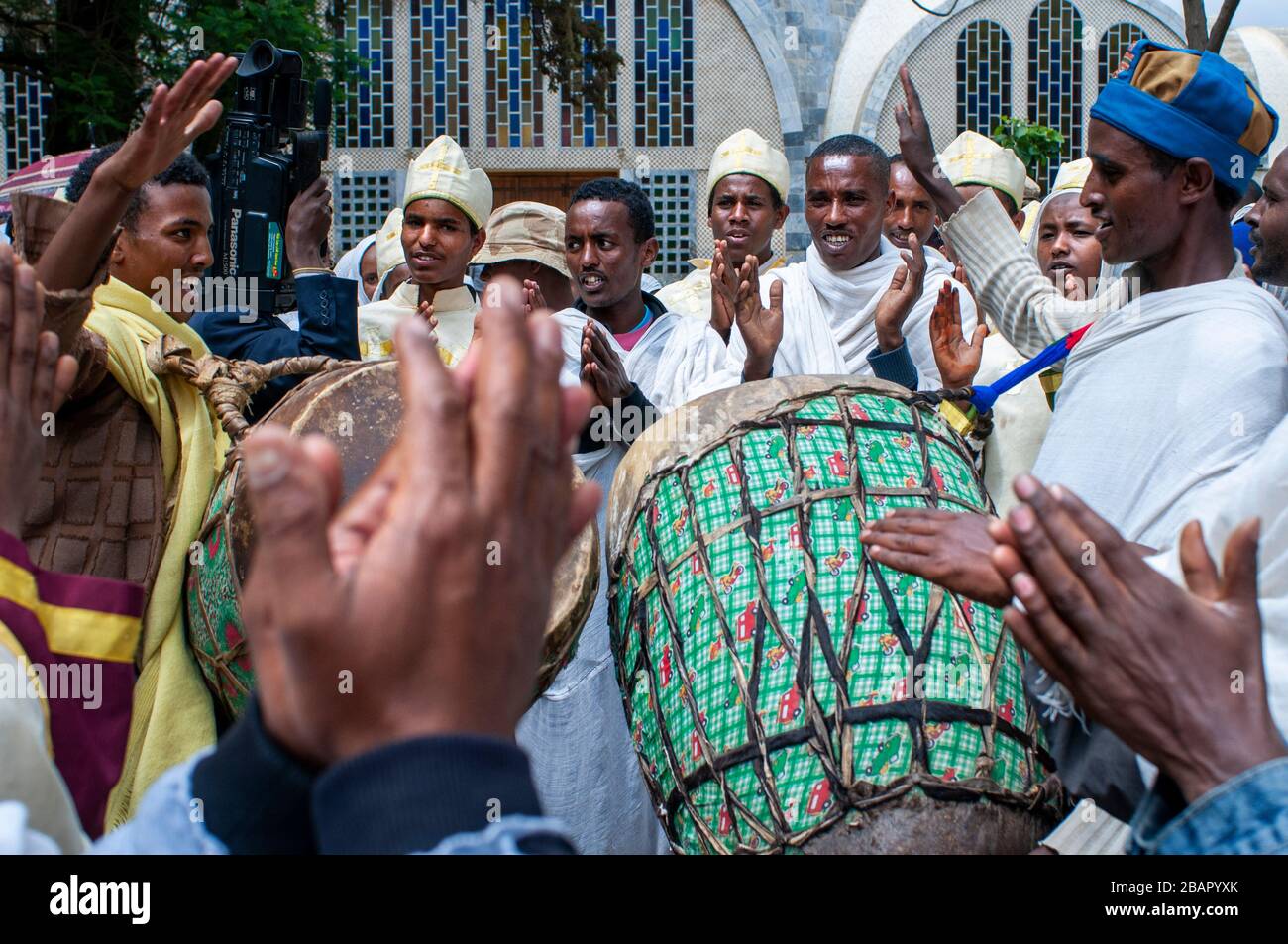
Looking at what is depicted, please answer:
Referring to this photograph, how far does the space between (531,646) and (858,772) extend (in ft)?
4.84

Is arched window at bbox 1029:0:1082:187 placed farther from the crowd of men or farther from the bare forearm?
the bare forearm

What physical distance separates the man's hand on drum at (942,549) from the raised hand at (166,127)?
1.52 metres

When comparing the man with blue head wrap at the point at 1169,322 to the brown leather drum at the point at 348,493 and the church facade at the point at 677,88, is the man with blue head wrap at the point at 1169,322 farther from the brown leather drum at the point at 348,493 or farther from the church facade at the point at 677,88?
the church facade at the point at 677,88

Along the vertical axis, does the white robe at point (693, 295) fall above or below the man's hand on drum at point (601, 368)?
above

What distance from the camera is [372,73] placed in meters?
16.4

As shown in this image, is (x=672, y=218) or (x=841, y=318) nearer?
(x=841, y=318)

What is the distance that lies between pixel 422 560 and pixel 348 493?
1694 millimetres

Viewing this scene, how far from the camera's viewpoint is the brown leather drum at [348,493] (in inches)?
99.4

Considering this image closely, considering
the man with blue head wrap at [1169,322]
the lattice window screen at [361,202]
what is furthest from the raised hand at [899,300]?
the lattice window screen at [361,202]

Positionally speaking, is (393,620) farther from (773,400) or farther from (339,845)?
(773,400)

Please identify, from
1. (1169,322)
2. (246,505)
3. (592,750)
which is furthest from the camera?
(592,750)

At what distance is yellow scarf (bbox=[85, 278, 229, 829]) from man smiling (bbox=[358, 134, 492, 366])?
2.01 m

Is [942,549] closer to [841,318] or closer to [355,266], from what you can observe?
[841,318]

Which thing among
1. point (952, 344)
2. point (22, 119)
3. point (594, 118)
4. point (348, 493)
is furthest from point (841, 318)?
point (22, 119)
